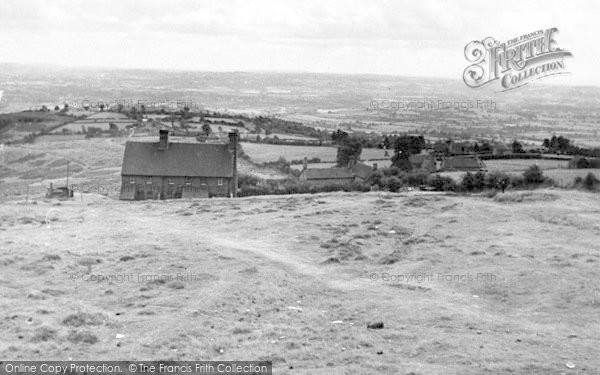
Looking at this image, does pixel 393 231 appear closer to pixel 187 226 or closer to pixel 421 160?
pixel 187 226

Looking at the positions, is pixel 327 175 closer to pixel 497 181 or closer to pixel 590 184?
pixel 497 181

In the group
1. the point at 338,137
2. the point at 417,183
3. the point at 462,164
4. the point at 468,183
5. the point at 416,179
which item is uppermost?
the point at 338,137

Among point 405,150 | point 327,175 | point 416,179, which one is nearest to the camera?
point 416,179

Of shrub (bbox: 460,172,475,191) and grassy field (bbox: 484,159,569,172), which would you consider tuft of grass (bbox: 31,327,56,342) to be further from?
grassy field (bbox: 484,159,569,172)

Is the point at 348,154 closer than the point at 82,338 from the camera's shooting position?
No

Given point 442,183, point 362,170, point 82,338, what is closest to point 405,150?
point 362,170

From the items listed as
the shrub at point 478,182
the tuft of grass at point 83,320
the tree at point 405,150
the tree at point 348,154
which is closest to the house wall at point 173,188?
the shrub at point 478,182

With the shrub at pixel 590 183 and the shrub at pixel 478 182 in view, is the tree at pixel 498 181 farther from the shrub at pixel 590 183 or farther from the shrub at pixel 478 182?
the shrub at pixel 590 183
